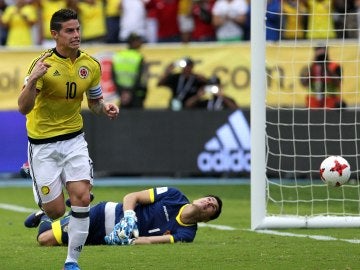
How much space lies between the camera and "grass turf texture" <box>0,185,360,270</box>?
416 inches

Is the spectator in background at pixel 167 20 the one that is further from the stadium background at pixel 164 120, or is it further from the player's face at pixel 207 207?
the player's face at pixel 207 207

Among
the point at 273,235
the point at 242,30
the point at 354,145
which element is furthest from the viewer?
the point at 242,30

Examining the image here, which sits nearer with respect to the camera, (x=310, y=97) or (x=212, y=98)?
(x=310, y=97)

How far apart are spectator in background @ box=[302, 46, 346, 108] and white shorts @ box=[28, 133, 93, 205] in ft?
26.1

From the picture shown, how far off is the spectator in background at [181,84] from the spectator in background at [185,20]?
1.68 metres

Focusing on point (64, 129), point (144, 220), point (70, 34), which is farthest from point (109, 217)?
point (70, 34)

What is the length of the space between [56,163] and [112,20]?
13.5 metres

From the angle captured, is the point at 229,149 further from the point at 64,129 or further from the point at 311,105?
the point at 64,129

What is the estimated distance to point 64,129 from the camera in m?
10.2

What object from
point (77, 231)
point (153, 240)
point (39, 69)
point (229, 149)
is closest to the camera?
point (39, 69)

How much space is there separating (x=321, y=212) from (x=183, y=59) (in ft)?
23.0

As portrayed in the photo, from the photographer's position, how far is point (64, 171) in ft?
33.3

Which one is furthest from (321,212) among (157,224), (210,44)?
(210,44)

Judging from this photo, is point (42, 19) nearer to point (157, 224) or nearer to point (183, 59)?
point (183, 59)
